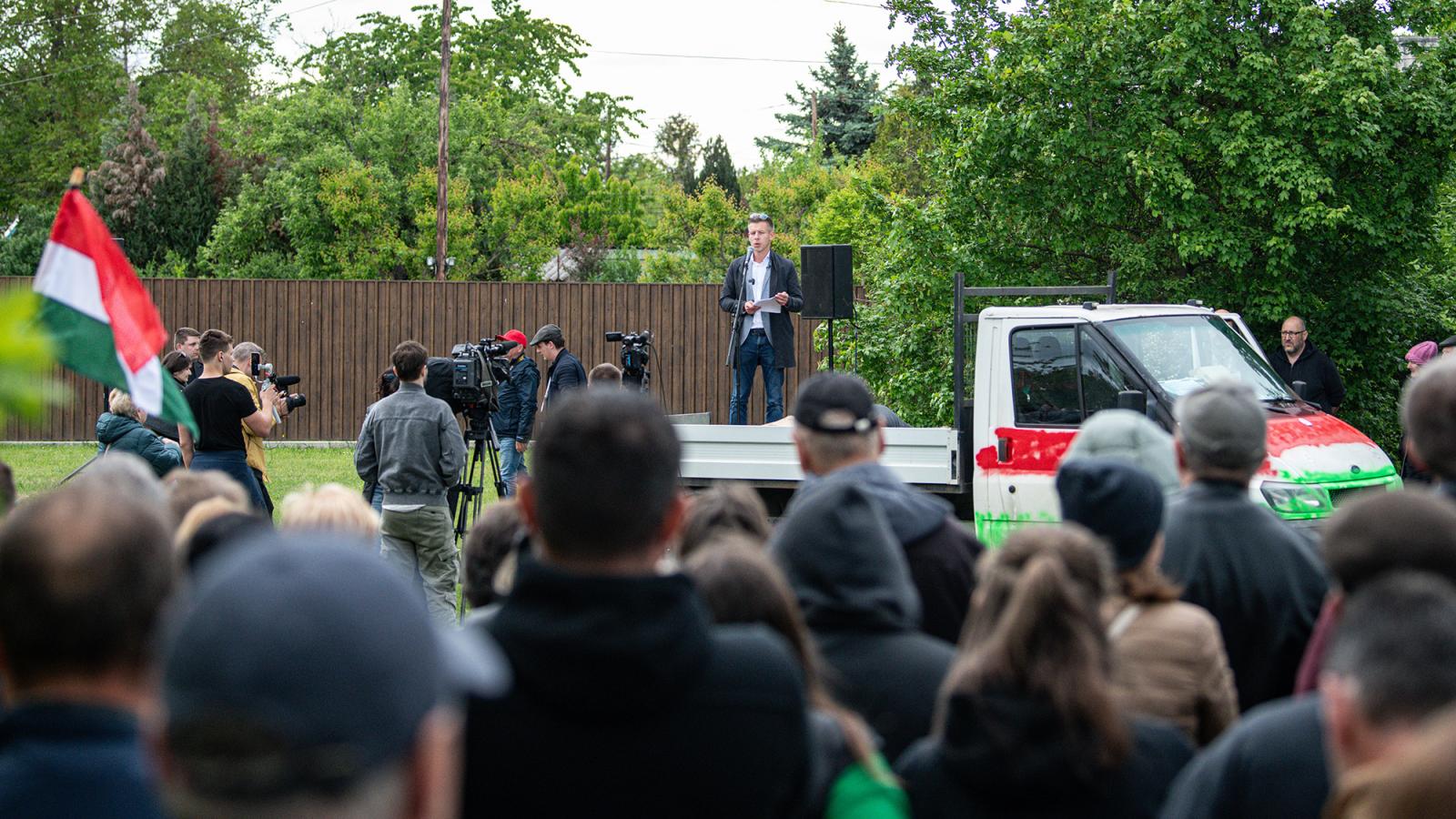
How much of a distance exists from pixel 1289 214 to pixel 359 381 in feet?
54.8

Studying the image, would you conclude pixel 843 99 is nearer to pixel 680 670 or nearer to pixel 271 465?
pixel 271 465

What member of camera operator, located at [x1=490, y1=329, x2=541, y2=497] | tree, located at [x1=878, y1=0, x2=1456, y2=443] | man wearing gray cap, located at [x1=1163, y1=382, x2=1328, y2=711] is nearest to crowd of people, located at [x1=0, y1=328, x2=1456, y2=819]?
man wearing gray cap, located at [x1=1163, y1=382, x2=1328, y2=711]

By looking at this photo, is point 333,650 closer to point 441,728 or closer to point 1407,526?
point 441,728

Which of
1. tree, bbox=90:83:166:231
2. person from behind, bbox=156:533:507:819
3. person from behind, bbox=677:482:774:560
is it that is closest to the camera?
person from behind, bbox=156:533:507:819

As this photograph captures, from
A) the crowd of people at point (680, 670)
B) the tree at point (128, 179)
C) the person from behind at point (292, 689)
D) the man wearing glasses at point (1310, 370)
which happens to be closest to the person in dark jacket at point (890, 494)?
the crowd of people at point (680, 670)

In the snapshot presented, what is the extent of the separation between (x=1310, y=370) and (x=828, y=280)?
414 centimetres

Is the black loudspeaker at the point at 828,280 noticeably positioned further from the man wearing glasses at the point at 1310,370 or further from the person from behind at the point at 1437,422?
the person from behind at the point at 1437,422

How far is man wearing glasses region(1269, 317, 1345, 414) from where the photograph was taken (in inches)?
451

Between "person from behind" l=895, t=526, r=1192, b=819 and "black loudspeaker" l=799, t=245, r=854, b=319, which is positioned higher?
"black loudspeaker" l=799, t=245, r=854, b=319

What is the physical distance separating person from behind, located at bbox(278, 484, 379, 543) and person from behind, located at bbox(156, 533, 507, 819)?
2954mm

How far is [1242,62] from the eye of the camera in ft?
42.4

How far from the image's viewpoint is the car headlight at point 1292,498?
7.99 m

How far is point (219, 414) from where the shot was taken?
8875 mm

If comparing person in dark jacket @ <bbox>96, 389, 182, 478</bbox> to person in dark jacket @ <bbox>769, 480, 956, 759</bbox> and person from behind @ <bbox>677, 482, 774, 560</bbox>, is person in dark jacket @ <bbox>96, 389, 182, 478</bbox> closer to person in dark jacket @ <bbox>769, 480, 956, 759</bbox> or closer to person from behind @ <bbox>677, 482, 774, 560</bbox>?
person from behind @ <bbox>677, 482, 774, 560</bbox>
